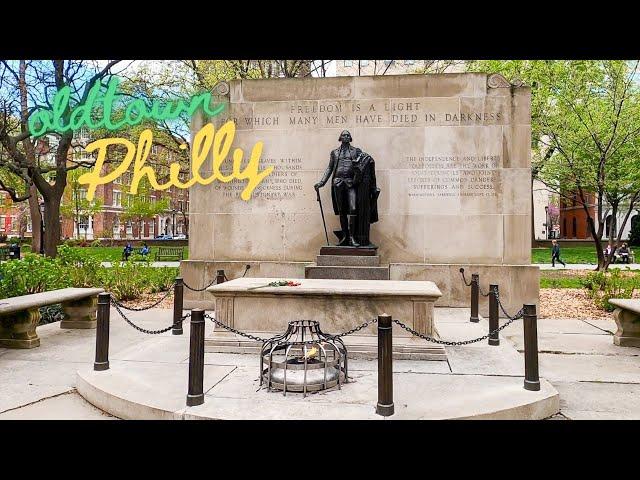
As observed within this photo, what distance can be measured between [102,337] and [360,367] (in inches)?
144

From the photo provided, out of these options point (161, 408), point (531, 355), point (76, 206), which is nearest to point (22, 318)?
point (161, 408)

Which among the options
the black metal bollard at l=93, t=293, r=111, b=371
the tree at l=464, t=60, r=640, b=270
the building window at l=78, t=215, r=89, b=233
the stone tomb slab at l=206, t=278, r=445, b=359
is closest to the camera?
the black metal bollard at l=93, t=293, r=111, b=371

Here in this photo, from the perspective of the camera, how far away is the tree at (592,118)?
21109 millimetres

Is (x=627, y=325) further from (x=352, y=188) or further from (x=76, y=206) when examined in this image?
(x=76, y=206)

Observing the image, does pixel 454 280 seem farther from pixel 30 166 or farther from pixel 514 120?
pixel 30 166

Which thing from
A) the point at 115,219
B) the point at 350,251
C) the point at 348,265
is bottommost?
the point at 348,265

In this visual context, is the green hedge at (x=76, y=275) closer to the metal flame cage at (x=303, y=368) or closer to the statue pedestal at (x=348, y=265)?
the statue pedestal at (x=348, y=265)

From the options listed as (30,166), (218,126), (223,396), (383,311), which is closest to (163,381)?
(223,396)

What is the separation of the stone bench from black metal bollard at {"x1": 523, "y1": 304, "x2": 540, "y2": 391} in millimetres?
4350

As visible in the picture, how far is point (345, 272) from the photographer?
462 inches

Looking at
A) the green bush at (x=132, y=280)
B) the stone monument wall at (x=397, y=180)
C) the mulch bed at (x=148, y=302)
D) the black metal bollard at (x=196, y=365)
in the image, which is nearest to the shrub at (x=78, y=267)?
the green bush at (x=132, y=280)

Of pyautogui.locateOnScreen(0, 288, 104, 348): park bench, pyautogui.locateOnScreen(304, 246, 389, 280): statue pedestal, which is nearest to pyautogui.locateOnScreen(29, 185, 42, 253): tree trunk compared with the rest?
pyautogui.locateOnScreen(0, 288, 104, 348): park bench

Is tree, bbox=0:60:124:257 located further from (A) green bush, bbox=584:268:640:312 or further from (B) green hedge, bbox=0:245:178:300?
(A) green bush, bbox=584:268:640:312

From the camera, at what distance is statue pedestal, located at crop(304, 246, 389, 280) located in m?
11.7
